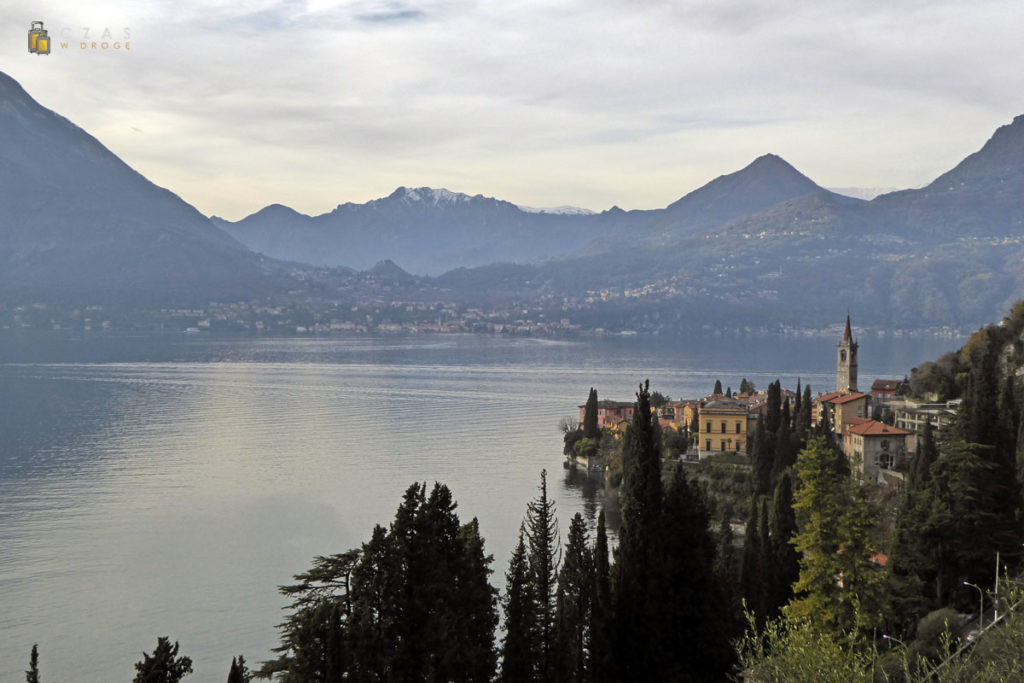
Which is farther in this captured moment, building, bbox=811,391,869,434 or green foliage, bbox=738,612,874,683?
building, bbox=811,391,869,434

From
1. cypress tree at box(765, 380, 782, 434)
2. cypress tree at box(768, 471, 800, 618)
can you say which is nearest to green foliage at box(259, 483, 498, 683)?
cypress tree at box(768, 471, 800, 618)

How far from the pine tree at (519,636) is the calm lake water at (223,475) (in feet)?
41.4

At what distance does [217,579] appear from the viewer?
122 feet

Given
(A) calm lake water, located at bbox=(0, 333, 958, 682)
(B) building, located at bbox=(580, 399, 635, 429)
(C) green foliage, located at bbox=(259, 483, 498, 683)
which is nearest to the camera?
(C) green foliage, located at bbox=(259, 483, 498, 683)

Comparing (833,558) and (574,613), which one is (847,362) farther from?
(574,613)

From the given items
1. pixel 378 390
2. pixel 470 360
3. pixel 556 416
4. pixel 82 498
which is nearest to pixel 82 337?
pixel 470 360

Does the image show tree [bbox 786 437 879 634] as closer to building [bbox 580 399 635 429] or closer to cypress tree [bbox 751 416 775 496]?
cypress tree [bbox 751 416 775 496]

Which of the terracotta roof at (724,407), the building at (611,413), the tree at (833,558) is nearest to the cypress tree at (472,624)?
the tree at (833,558)

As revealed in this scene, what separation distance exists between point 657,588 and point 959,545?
10.5m

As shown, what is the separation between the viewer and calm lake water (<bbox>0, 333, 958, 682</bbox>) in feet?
108

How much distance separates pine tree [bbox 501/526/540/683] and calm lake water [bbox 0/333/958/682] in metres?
12.6

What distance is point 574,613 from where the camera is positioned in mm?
20609

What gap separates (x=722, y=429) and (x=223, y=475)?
26834 mm

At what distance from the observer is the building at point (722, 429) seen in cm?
5125
